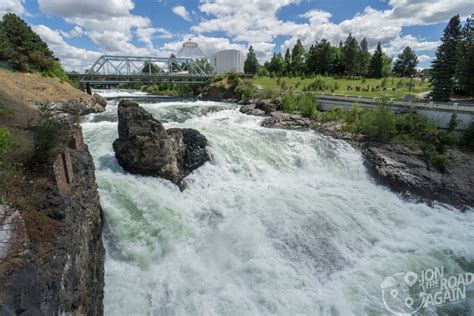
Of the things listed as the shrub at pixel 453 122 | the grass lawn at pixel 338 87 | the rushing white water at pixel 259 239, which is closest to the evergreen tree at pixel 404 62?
the grass lawn at pixel 338 87

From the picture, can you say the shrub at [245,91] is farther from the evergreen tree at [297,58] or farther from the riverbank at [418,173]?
the evergreen tree at [297,58]

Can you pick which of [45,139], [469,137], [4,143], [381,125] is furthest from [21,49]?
[469,137]

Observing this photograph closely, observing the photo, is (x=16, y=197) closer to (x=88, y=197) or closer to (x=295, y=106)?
(x=88, y=197)

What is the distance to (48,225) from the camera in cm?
548

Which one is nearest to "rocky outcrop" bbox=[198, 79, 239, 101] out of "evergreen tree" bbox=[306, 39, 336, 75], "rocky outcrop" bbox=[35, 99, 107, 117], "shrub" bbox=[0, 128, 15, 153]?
"rocky outcrop" bbox=[35, 99, 107, 117]

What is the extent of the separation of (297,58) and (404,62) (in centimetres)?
2980

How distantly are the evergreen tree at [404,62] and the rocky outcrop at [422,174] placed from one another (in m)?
63.4

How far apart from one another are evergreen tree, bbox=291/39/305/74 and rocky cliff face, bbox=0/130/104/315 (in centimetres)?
7129

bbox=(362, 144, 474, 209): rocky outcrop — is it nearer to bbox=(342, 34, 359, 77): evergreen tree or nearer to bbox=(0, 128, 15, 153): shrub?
bbox=(0, 128, 15, 153): shrub

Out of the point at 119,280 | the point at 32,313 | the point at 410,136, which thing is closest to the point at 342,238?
the point at 119,280

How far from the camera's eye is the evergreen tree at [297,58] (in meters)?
72.9

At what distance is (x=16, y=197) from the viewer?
18.1 feet

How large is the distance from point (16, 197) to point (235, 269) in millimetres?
6410

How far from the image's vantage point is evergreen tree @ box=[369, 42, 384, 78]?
6769 cm
